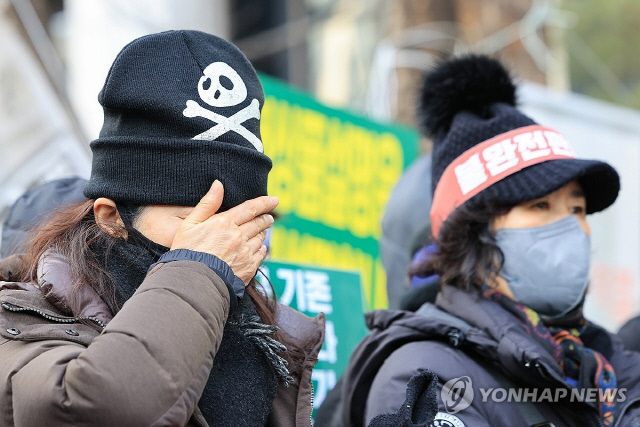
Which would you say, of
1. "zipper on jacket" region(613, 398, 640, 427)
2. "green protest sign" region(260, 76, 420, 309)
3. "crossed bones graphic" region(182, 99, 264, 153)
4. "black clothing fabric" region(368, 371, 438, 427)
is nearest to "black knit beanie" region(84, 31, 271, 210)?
"crossed bones graphic" region(182, 99, 264, 153)

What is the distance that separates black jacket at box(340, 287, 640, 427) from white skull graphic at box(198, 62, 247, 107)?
942mm

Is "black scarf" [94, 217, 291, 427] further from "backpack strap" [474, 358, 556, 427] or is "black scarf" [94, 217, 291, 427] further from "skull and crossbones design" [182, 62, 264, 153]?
"backpack strap" [474, 358, 556, 427]

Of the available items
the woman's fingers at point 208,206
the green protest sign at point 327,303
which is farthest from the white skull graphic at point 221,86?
the green protest sign at point 327,303

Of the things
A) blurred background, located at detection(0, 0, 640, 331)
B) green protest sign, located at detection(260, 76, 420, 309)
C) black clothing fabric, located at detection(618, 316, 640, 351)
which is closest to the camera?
black clothing fabric, located at detection(618, 316, 640, 351)

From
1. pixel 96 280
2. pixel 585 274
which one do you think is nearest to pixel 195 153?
pixel 96 280

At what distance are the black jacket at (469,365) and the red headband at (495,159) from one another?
1.07 feet

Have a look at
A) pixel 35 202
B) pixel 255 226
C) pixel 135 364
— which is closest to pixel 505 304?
pixel 255 226

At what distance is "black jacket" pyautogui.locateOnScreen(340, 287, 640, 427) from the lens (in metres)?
2.42

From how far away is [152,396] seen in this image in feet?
5.07

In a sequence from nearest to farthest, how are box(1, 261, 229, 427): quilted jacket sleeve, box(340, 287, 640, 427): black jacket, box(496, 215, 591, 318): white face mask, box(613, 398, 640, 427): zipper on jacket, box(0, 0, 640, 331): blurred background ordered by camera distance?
box(1, 261, 229, 427): quilted jacket sleeve
box(340, 287, 640, 427): black jacket
box(613, 398, 640, 427): zipper on jacket
box(496, 215, 591, 318): white face mask
box(0, 0, 640, 331): blurred background

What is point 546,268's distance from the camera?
8.78ft

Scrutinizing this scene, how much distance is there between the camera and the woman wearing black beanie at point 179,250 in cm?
167

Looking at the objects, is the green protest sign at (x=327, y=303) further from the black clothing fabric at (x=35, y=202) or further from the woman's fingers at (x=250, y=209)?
the woman's fingers at (x=250, y=209)

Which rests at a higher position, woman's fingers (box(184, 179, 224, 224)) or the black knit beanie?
the black knit beanie
